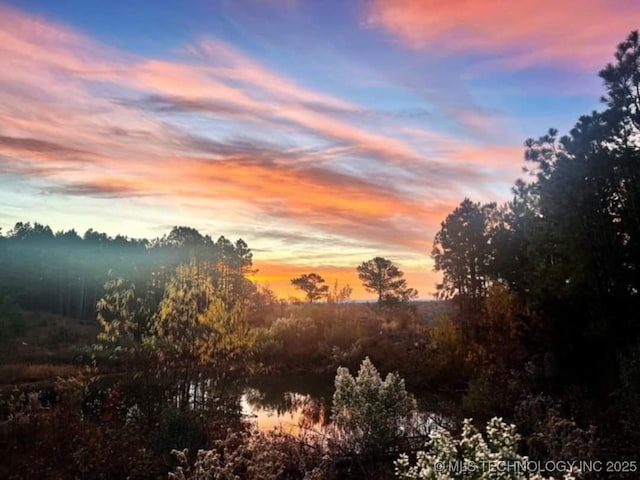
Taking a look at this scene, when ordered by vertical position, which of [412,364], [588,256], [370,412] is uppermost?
[588,256]

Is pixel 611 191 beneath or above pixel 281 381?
above

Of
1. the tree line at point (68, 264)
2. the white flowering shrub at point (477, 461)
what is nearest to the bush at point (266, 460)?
the white flowering shrub at point (477, 461)

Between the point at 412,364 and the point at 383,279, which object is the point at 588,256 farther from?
the point at 383,279

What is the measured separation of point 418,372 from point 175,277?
14.6 meters

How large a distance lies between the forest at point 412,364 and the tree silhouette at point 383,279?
1987 centimetres

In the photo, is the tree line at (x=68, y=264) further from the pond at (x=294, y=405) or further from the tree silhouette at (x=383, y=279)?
the pond at (x=294, y=405)

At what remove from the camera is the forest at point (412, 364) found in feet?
28.2

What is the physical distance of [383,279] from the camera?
175 ft

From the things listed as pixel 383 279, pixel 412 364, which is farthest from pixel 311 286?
pixel 412 364

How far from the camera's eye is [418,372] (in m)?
23.8

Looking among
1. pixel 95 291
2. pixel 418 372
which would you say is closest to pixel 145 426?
pixel 418 372

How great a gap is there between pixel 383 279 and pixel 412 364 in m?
28.9

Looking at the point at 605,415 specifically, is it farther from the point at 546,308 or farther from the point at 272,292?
the point at 272,292

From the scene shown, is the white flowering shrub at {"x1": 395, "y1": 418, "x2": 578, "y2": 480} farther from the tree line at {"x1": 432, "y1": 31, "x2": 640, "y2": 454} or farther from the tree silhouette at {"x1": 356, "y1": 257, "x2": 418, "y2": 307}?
the tree silhouette at {"x1": 356, "y1": 257, "x2": 418, "y2": 307}
